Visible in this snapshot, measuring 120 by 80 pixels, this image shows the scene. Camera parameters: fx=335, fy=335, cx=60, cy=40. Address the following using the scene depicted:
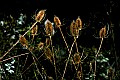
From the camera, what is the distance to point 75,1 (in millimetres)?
4855

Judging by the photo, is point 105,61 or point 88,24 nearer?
point 105,61

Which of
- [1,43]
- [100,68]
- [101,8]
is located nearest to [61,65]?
[100,68]

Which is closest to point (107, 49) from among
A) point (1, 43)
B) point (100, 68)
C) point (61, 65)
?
point (100, 68)

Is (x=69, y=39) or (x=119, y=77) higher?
(x=69, y=39)

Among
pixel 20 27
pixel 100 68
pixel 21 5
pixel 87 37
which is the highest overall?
pixel 21 5

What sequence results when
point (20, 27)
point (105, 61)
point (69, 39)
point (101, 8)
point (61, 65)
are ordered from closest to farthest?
point (61, 65), point (105, 61), point (20, 27), point (69, 39), point (101, 8)

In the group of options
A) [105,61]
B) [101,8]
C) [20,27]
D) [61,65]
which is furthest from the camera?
[101,8]

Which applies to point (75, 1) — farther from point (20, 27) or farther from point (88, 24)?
point (20, 27)

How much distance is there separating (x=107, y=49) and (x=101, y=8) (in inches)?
31.6

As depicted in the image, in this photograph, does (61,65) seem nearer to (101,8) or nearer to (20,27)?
(20,27)

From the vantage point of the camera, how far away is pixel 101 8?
4.41m

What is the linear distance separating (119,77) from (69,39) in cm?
167

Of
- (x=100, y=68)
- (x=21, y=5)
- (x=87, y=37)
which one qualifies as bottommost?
(x=100, y=68)

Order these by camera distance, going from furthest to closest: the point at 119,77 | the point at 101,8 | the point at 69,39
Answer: the point at 101,8, the point at 69,39, the point at 119,77
